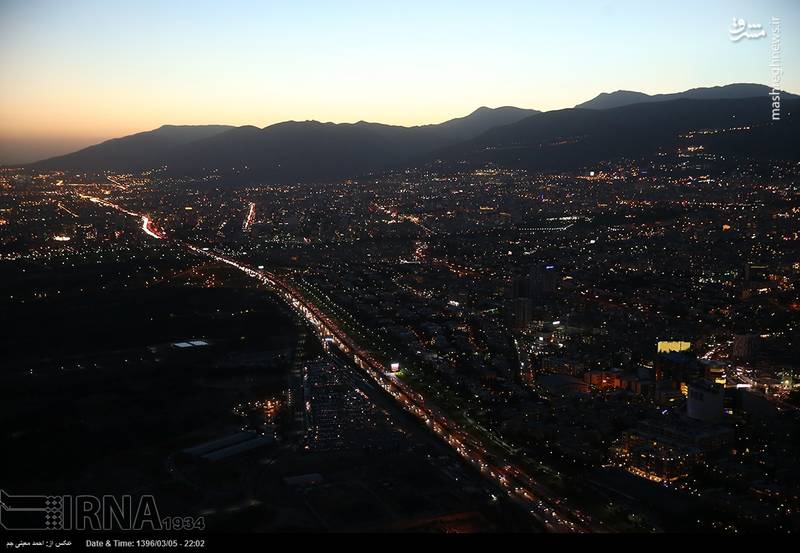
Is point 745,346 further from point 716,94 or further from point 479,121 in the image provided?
point 479,121

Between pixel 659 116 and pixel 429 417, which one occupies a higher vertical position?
pixel 659 116

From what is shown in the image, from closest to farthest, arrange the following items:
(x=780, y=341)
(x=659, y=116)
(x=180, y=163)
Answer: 1. (x=780, y=341)
2. (x=659, y=116)
3. (x=180, y=163)

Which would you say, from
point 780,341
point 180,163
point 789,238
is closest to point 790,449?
point 780,341

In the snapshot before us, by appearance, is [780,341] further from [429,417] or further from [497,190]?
[497,190]

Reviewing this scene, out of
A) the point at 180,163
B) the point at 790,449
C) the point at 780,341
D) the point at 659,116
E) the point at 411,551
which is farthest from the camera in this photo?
the point at 180,163

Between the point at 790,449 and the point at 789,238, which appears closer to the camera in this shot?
the point at 790,449
